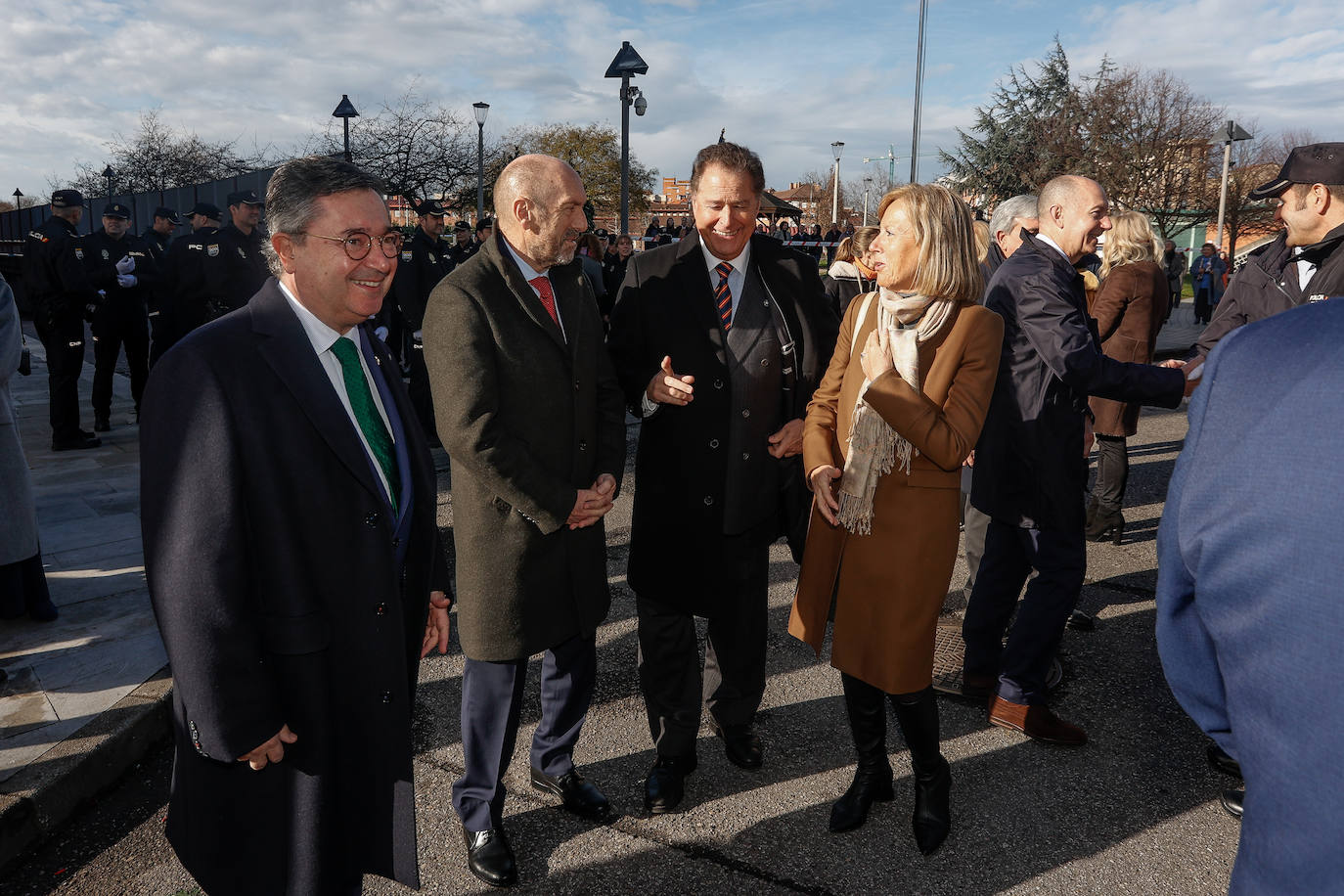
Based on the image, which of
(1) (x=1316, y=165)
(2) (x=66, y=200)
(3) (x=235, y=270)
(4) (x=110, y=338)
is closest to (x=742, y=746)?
(1) (x=1316, y=165)

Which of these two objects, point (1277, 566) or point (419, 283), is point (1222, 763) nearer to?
point (1277, 566)

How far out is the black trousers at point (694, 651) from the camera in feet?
10.5

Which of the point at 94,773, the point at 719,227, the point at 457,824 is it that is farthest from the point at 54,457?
the point at 719,227

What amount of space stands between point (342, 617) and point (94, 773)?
80.8 inches

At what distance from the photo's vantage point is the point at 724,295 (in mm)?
3188

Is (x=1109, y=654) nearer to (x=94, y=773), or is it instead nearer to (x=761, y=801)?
(x=761, y=801)

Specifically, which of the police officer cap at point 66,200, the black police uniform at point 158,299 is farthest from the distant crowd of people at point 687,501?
the police officer cap at point 66,200

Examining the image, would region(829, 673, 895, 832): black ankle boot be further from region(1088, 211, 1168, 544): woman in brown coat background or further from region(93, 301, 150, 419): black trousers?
region(93, 301, 150, 419): black trousers

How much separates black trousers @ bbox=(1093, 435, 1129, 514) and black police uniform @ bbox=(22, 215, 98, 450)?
883cm

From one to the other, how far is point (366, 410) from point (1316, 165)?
13.3 ft

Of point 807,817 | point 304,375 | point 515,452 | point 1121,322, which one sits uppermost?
point 1121,322

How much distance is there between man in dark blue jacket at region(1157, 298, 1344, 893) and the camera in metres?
1.04

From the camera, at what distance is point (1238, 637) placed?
1.17 m

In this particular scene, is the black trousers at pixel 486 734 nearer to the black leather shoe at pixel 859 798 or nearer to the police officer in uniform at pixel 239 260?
the black leather shoe at pixel 859 798
